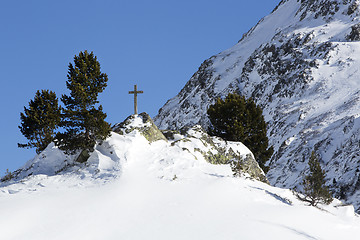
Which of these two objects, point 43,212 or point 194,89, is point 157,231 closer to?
point 43,212

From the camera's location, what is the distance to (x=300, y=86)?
261ft

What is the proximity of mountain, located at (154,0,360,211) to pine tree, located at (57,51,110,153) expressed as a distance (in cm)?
2409

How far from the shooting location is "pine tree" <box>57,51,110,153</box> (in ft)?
70.8

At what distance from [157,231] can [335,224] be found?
7958 millimetres

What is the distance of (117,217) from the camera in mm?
13094

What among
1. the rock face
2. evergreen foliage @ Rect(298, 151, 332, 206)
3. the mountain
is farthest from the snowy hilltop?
the mountain

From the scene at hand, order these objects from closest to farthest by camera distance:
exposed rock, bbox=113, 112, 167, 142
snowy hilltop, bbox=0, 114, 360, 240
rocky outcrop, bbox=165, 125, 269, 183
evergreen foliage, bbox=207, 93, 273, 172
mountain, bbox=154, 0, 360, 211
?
snowy hilltop, bbox=0, 114, 360, 240 < exposed rock, bbox=113, 112, 167, 142 < rocky outcrop, bbox=165, 125, 269, 183 < evergreen foliage, bbox=207, 93, 273, 172 < mountain, bbox=154, 0, 360, 211

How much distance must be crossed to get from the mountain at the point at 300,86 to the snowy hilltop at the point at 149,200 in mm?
20090

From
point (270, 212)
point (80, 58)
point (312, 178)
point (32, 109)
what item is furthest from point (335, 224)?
point (32, 109)

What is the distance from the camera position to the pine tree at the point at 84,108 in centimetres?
2158

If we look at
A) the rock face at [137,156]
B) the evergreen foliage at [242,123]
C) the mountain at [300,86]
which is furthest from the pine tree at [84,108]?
the mountain at [300,86]

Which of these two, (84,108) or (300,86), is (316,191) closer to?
(84,108)

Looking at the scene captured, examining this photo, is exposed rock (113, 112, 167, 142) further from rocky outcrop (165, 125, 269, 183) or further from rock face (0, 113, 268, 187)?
rocky outcrop (165, 125, 269, 183)

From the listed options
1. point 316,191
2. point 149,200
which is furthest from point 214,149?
point 149,200
